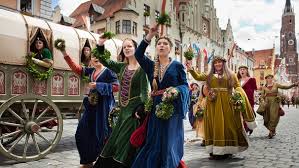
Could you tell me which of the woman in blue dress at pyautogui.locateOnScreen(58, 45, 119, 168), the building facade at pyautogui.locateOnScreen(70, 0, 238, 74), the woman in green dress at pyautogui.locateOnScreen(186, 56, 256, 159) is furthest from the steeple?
the woman in blue dress at pyautogui.locateOnScreen(58, 45, 119, 168)

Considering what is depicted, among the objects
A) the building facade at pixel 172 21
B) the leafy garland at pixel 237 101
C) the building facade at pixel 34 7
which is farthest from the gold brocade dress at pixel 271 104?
the building facade at pixel 34 7

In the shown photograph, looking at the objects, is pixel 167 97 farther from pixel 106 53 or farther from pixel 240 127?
pixel 240 127

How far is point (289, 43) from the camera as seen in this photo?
12825cm

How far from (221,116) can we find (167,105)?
257 cm

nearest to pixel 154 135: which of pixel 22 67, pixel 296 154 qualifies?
pixel 22 67

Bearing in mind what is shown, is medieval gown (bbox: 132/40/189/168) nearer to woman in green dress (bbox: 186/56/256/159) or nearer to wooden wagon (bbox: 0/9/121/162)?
woman in green dress (bbox: 186/56/256/159)

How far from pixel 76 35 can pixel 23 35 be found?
130 centimetres

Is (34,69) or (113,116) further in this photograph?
(34,69)

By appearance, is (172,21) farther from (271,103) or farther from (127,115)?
(127,115)

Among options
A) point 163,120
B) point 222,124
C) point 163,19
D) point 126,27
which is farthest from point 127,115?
→ point 126,27

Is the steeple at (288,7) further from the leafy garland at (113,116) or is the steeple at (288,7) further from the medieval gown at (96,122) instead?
the leafy garland at (113,116)

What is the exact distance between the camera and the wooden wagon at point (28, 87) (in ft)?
19.5

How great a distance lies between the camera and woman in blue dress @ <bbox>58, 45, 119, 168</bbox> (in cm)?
531

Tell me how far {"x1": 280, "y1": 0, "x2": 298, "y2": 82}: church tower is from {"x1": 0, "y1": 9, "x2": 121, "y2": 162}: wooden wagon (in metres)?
127
